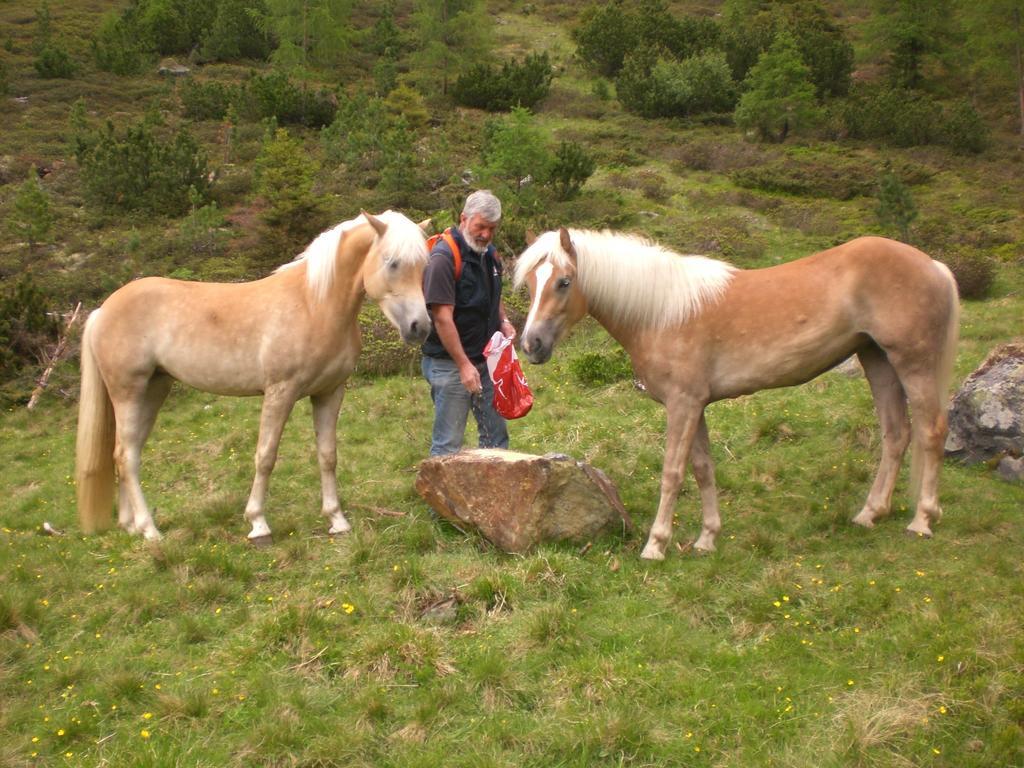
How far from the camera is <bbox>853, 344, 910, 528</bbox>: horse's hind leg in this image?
247 inches

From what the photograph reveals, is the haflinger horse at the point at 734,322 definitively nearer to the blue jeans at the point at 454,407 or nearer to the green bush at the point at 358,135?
the blue jeans at the point at 454,407

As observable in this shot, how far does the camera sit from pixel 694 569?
555 centimetres

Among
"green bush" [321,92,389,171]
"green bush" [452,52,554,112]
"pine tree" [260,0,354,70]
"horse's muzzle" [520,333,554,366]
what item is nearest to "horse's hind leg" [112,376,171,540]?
"horse's muzzle" [520,333,554,366]

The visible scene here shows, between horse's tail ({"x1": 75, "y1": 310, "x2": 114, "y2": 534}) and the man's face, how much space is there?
3.30 metres

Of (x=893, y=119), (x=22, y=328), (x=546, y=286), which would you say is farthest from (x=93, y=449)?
(x=893, y=119)

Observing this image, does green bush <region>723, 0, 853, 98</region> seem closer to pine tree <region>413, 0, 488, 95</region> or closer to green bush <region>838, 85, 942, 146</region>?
green bush <region>838, 85, 942, 146</region>

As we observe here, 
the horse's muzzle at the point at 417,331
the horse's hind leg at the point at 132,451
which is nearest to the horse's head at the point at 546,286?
the horse's muzzle at the point at 417,331

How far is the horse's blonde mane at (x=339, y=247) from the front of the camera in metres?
5.94

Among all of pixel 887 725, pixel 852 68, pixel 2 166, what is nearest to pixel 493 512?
pixel 887 725

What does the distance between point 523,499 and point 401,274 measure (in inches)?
70.7

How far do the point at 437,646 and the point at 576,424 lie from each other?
4786 mm

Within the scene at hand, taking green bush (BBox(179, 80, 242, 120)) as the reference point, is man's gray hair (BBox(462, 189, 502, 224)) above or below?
above

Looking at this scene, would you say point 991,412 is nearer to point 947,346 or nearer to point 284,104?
point 947,346

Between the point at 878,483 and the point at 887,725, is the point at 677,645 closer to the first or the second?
the point at 887,725
